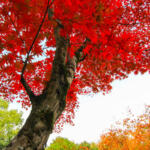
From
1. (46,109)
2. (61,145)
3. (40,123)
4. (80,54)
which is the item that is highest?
(80,54)

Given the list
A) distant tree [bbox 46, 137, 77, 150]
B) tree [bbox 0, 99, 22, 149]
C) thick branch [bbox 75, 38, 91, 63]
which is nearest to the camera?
thick branch [bbox 75, 38, 91, 63]

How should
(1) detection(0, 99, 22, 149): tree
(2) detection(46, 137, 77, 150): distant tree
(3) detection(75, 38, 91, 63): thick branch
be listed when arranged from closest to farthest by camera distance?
(3) detection(75, 38, 91, 63): thick branch < (2) detection(46, 137, 77, 150): distant tree < (1) detection(0, 99, 22, 149): tree

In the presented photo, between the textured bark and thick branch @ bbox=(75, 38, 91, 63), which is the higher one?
thick branch @ bbox=(75, 38, 91, 63)

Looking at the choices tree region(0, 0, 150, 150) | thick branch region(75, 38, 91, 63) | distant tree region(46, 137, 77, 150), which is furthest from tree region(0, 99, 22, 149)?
thick branch region(75, 38, 91, 63)

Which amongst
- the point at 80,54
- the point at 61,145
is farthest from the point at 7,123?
the point at 80,54

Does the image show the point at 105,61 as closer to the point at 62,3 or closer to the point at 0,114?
the point at 62,3

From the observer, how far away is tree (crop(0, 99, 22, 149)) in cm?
1928

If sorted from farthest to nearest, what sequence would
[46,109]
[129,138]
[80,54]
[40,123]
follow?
[129,138], [80,54], [46,109], [40,123]

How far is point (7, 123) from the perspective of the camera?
1967cm

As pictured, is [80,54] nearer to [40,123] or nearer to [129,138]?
[40,123]

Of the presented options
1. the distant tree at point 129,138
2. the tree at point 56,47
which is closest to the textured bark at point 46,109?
the tree at point 56,47

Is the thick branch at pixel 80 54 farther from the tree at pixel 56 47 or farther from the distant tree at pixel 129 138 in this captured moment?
the distant tree at pixel 129 138

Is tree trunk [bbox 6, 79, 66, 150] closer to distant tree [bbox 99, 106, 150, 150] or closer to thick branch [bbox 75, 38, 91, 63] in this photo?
thick branch [bbox 75, 38, 91, 63]

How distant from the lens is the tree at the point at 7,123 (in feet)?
63.3
